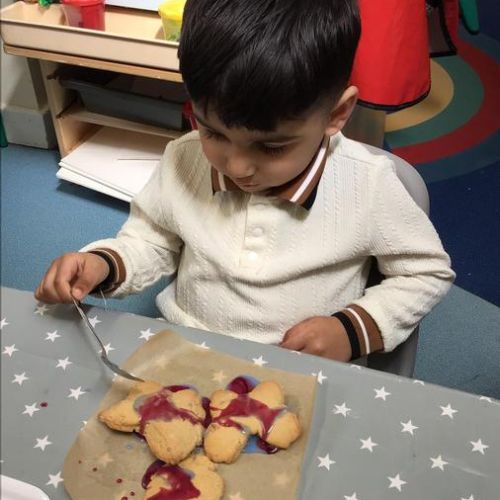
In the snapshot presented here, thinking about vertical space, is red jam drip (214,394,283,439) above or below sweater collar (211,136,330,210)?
below

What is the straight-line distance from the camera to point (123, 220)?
688mm

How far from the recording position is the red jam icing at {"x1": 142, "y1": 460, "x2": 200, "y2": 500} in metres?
0.34

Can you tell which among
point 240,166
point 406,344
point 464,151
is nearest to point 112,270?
point 240,166

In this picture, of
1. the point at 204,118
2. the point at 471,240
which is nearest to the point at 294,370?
the point at 204,118

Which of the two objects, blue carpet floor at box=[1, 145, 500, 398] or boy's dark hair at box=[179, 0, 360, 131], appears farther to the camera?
boy's dark hair at box=[179, 0, 360, 131]

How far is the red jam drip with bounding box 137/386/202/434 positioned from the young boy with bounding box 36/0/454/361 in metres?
0.11

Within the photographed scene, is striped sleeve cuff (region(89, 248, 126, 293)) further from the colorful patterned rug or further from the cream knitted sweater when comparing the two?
the colorful patterned rug

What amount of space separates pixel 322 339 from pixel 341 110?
0.18 metres

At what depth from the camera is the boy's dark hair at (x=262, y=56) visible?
1.23 ft

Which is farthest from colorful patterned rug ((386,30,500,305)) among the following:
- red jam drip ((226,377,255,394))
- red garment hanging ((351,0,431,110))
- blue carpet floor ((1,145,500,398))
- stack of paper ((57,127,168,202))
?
red jam drip ((226,377,255,394))

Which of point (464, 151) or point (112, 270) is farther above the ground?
point (112, 270)

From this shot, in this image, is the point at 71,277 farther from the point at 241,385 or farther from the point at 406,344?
the point at 406,344

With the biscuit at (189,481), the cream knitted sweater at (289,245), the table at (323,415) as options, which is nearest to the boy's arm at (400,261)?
the cream knitted sweater at (289,245)

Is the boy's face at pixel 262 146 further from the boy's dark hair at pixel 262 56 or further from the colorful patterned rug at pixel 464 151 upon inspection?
the colorful patterned rug at pixel 464 151
